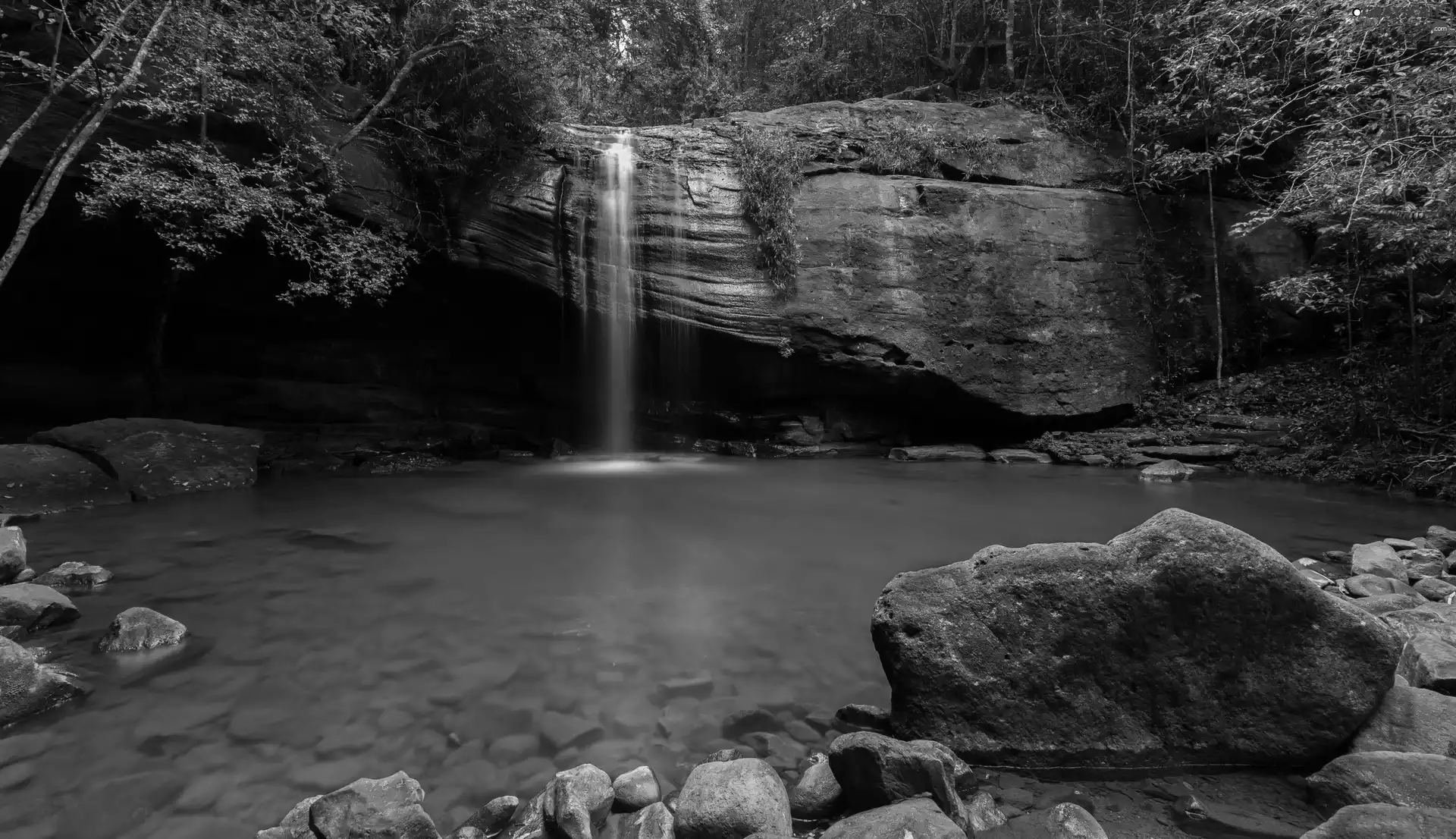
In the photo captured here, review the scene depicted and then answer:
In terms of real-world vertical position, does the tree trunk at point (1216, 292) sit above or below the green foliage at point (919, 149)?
below

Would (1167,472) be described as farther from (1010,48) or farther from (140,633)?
(140,633)

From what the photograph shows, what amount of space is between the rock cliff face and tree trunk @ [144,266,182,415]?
532cm

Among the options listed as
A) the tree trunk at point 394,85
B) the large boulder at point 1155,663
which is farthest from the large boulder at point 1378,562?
the tree trunk at point 394,85

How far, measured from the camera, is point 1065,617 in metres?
2.56

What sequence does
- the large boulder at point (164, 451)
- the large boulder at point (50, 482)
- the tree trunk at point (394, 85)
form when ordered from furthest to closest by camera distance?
the tree trunk at point (394, 85) → the large boulder at point (164, 451) → the large boulder at point (50, 482)

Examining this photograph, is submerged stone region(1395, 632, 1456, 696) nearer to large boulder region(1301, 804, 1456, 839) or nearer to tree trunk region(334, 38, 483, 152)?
large boulder region(1301, 804, 1456, 839)

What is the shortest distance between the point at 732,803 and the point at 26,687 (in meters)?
3.18

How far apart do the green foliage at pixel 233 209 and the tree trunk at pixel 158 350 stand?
122cm

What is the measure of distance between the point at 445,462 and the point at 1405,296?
17.2m

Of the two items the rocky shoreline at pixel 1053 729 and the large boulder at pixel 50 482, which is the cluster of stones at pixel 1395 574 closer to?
the rocky shoreline at pixel 1053 729

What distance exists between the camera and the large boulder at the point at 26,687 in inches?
109

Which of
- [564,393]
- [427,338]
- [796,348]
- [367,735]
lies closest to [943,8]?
[796,348]

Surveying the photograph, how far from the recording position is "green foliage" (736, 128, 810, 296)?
40.7ft

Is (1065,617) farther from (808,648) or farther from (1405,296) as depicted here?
(1405,296)
